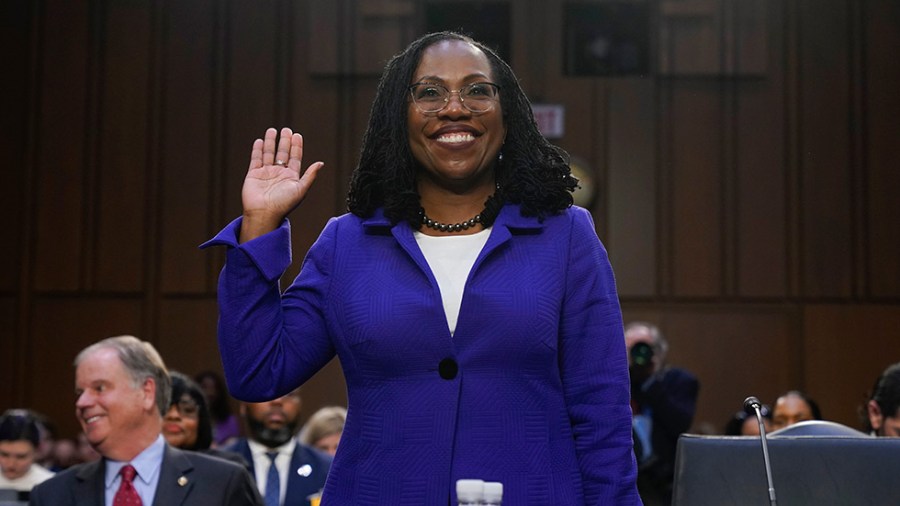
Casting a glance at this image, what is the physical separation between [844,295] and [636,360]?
142 inches

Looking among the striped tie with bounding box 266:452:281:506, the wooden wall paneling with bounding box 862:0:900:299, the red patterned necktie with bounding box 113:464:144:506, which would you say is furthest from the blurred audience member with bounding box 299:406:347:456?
the wooden wall paneling with bounding box 862:0:900:299

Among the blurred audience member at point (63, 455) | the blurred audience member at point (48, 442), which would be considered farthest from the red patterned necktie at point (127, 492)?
the blurred audience member at point (63, 455)

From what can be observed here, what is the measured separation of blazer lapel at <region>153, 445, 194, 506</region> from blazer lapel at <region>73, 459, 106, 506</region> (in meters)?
0.15

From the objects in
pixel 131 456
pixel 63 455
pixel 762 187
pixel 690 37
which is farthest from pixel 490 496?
pixel 690 37

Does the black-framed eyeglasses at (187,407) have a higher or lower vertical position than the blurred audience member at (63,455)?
higher

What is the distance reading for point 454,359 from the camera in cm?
201

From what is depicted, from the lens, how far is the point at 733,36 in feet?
29.9

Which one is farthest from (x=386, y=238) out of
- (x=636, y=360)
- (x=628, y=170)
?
(x=628, y=170)

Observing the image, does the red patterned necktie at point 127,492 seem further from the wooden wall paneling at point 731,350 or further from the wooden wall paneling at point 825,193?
the wooden wall paneling at point 825,193

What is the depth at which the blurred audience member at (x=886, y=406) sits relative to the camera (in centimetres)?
407

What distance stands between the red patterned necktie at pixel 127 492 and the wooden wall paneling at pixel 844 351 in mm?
6171

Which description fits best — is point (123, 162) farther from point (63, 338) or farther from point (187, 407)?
point (187, 407)

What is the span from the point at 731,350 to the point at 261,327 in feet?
23.9

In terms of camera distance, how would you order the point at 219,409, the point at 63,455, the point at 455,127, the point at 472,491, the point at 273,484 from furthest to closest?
1. the point at 63,455
2. the point at 219,409
3. the point at 273,484
4. the point at 455,127
5. the point at 472,491
